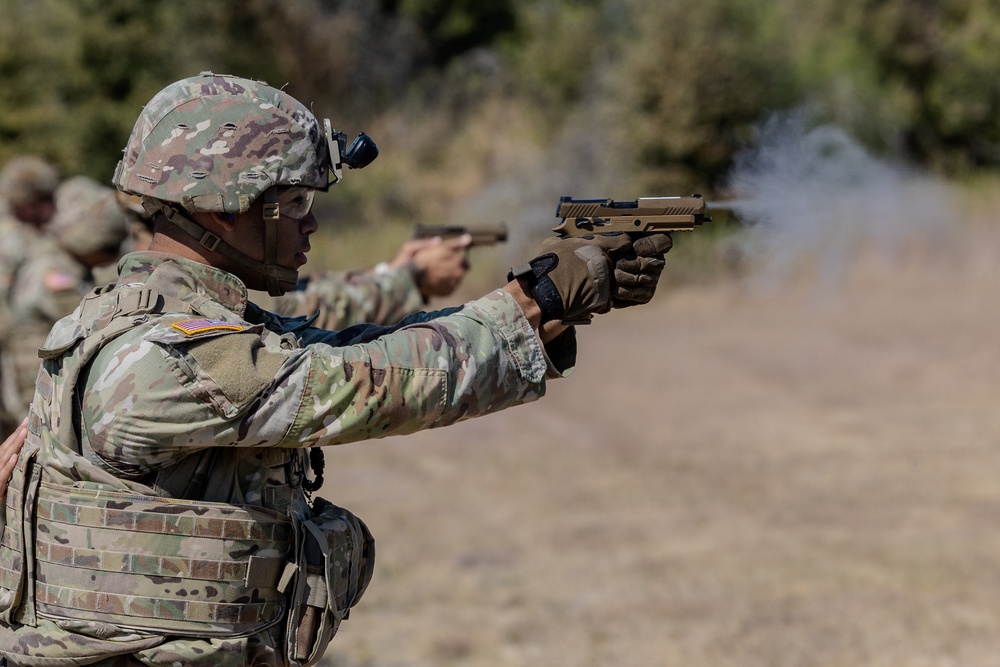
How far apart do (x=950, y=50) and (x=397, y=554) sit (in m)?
18.5

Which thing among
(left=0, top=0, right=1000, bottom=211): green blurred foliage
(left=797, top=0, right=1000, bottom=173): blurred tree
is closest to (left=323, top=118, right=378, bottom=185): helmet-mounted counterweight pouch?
(left=0, top=0, right=1000, bottom=211): green blurred foliage

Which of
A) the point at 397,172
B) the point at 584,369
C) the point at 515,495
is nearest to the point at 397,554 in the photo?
the point at 515,495

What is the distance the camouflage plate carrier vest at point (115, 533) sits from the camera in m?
2.55

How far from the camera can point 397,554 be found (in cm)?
848

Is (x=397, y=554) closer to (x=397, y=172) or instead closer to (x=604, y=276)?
(x=604, y=276)

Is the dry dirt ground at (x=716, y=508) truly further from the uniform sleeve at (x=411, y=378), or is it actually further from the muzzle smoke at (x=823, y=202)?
the uniform sleeve at (x=411, y=378)

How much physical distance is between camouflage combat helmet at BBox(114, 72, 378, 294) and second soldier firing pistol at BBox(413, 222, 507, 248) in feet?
8.24

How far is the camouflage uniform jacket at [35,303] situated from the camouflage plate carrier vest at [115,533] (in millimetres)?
3193

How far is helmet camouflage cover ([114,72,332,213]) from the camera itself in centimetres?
265

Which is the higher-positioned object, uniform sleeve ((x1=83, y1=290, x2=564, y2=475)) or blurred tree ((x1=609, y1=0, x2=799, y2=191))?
blurred tree ((x1=609, y1=0, x2=799, y2=191))

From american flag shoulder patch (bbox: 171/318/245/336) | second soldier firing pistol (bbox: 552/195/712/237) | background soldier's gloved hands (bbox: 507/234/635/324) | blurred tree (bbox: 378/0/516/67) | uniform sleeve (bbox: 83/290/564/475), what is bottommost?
uniform sleeve (bbox: 83/290/564/475)

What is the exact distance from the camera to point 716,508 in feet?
30.1

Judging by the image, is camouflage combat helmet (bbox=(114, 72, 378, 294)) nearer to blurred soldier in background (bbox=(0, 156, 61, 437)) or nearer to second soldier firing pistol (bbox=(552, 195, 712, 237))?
second soldier firing pistol (bbox=(552, 195, 712, 237))

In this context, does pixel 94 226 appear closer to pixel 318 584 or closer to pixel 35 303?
pixel 35 303
